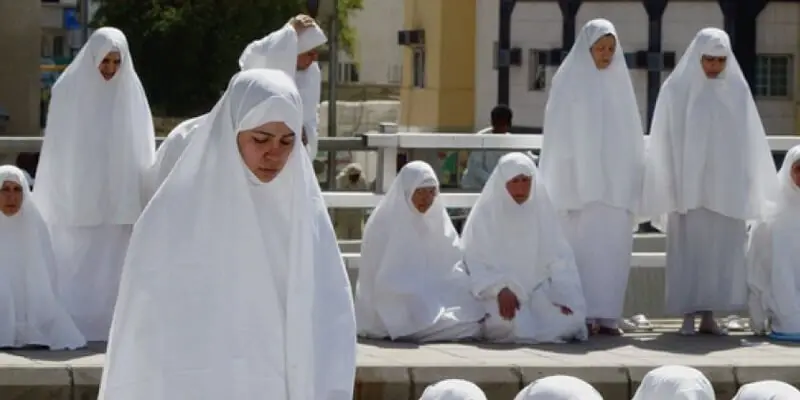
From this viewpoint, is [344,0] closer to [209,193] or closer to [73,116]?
[73,116]

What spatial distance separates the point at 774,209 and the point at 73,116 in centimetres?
Result: 385

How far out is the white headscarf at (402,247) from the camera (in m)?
13.1

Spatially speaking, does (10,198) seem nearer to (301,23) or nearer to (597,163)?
(301,23)

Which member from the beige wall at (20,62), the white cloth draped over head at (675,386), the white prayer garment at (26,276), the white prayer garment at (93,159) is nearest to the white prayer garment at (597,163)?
the white prayer garment at (93,159)

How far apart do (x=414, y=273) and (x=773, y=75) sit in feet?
59.3

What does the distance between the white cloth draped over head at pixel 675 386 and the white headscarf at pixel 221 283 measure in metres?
0.97

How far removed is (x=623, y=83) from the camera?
1345 cm

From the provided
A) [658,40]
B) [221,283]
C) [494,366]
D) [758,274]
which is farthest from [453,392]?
[658,40]

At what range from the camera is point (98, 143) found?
42.4 feet

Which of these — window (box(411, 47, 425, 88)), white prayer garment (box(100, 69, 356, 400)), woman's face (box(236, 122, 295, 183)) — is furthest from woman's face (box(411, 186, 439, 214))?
window (box(411, 47, 425, 88))

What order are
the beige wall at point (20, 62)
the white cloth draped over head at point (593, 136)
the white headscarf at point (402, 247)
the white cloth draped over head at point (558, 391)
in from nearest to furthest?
1. the white cloth draped over head at point (558, 391)
2. the white headscarf at point (402, 247)
3. the white cloth draped over head at point (593, 136)
4. the beige wall at point (20, 62)

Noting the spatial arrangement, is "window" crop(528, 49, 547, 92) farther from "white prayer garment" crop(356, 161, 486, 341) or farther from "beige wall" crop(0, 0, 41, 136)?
"white prayer garment" crop(356, 161, 486, 341)

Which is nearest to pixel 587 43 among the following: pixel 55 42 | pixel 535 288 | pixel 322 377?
pixel 535 288

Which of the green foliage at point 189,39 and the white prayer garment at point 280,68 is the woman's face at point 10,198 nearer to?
the white prayer garment at point 280,68
